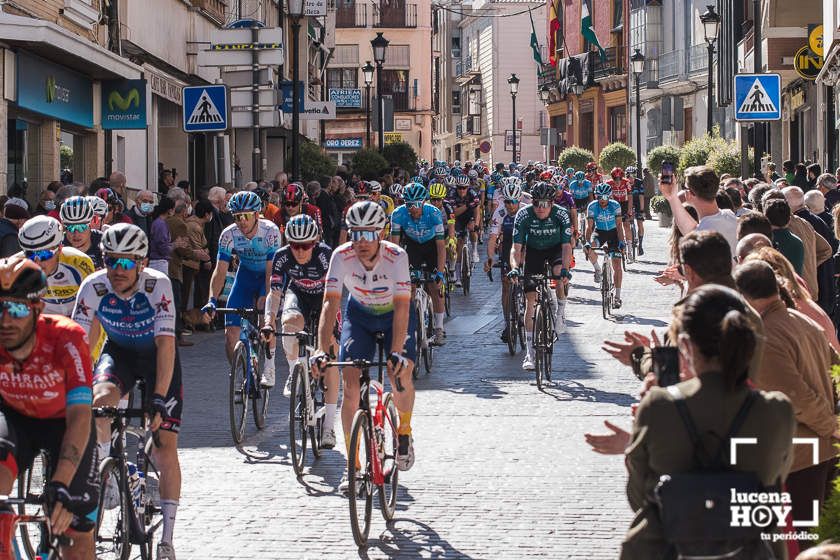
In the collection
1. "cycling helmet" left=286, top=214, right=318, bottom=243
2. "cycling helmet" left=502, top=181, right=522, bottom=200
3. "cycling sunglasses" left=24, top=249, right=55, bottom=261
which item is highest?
"cycling helmet" left=502, top=181, right=522, bottom=200

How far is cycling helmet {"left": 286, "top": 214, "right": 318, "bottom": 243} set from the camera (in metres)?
12.1

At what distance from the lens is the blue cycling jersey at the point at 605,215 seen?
2384 centimetres

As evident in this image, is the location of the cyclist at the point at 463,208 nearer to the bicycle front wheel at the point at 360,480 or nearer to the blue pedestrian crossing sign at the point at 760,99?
the blue pedestrian crossing sign at the point at 760,99

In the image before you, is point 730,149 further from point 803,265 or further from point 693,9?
point 803,265

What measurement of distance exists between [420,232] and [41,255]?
916cm

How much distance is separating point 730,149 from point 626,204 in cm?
820

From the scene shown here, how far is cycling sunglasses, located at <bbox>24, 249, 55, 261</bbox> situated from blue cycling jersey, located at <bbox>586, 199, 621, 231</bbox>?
15.2 meters

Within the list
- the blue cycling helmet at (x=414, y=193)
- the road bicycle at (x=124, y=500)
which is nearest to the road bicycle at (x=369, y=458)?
the road bicycle at (x=124, y=500)

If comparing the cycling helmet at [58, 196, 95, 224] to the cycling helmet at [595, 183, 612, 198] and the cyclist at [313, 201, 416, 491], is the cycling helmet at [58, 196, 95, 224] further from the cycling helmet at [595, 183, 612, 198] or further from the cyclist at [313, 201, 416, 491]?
the cycling helmet at [595, 183, 612, 198]

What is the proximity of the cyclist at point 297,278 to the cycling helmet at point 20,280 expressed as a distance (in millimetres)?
5976

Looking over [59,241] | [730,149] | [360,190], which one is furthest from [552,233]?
[730,149]

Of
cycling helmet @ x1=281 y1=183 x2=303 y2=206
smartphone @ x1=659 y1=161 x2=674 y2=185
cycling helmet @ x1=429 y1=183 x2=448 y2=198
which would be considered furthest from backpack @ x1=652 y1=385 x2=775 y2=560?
cycling helmet @ x1=429 y1=183 x2=448 y2=198

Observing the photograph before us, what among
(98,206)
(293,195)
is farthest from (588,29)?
(98,206)

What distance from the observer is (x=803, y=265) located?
37.5 feet
